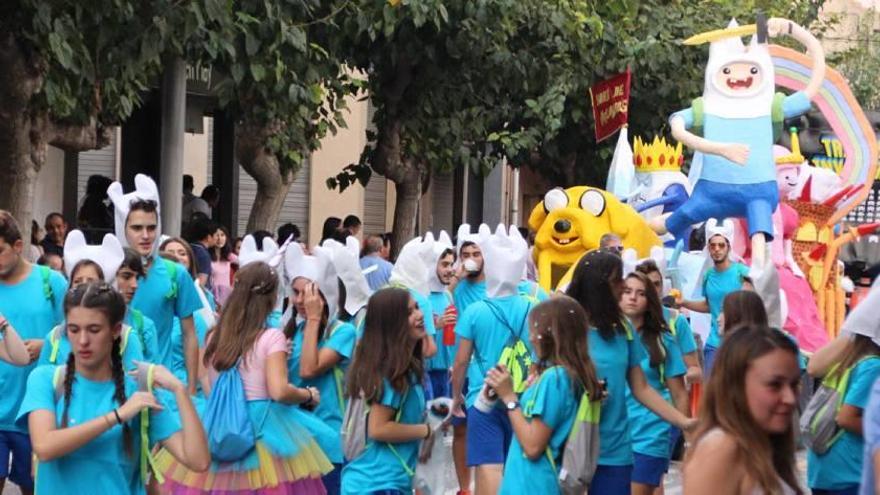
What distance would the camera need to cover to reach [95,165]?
23.1 metres

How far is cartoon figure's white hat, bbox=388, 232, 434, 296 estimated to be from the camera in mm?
12289

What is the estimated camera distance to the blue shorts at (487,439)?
30.9 ft

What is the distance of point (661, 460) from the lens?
9.12 metres

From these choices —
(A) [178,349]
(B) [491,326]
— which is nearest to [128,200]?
(A) [178,349]

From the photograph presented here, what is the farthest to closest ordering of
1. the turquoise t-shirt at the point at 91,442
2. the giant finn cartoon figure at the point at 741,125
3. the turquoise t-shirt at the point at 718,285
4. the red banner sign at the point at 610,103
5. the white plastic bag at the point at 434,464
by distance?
the red banner sign at the point at 610,103, the giant finn cartoon figure at the point at 741,125, the turquoise t-shirt at the point at 718,285, the white plastic bag at the point at 434,464, the turquoise t-shirt at the point at 91,442

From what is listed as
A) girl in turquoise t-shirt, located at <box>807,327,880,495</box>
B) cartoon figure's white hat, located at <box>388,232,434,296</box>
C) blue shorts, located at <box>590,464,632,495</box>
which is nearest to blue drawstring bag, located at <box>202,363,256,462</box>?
blue shorts, located at <box>590,464,632,495</box>

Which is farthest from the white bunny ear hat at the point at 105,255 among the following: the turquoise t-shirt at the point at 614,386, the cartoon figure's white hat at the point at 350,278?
the turquoise t-shirt at the point at 614,386

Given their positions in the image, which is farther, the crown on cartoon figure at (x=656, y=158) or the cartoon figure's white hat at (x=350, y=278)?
the crown on cartoon figure at (x=656, y=158)

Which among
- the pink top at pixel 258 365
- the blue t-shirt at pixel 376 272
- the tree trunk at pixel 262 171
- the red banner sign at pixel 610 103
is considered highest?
the red banner sign at pixel 610 103

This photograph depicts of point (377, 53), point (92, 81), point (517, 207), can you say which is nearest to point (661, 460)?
point (92, 81)

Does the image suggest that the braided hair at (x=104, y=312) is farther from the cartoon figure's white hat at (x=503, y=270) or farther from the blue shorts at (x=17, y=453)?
the cartoon figure's white hat at (x=503, y=270)

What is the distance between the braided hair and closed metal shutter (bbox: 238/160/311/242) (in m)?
20.5

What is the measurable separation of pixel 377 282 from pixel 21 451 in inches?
223

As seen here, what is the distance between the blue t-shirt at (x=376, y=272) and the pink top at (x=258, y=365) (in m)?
5.56
